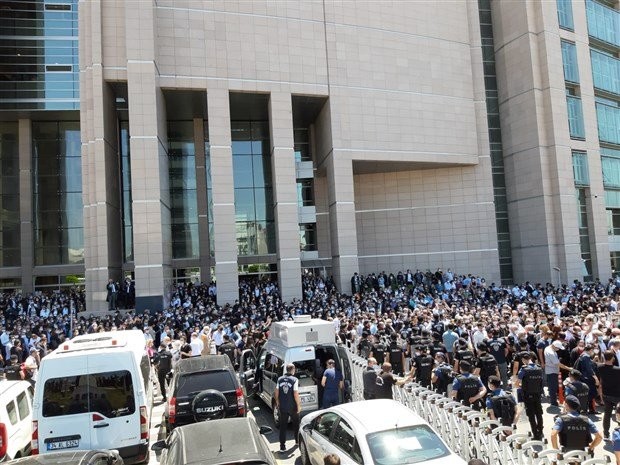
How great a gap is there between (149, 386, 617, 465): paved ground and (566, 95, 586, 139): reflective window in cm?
3266

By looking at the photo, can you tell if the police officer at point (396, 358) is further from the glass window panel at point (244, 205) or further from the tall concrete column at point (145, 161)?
the glass window panel at point (244, 205)

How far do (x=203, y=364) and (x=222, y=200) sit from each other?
73.1 ft

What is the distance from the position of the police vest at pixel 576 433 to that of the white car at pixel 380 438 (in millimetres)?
1619

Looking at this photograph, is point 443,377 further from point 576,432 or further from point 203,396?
point 203,396

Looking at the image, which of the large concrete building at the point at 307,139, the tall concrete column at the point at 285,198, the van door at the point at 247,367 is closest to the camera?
the van door at the point at 247,367

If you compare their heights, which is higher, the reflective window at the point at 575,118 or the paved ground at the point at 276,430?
the reflective window at the point at 575,118

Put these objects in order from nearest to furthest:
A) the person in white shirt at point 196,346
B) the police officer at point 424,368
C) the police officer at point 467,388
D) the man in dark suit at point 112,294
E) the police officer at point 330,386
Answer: the police officer at point 467,388, the police officer at point 330,386, the police officer at point 424,368, the person in white shirt at point 196,346, the man in dark suit at point 112,294

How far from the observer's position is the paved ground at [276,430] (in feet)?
29.9

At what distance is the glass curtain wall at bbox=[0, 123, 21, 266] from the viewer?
135 ft

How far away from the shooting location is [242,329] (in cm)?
1905

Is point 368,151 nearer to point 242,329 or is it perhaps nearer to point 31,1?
point 242,329

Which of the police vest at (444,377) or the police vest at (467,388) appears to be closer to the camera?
the police vest at (467,388)

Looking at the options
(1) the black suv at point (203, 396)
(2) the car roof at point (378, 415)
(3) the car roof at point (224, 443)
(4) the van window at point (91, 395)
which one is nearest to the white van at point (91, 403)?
(4) the van window at point (91, 395)

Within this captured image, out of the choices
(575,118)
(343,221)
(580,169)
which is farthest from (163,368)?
(575,118)
